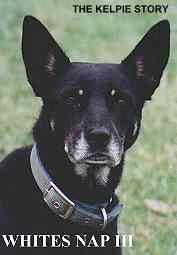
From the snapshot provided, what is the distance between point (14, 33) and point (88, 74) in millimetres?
5409

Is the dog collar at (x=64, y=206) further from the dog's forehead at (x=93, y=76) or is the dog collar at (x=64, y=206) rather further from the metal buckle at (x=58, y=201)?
the dog's forehead at (x=93, y=76)

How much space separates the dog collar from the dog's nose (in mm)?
348

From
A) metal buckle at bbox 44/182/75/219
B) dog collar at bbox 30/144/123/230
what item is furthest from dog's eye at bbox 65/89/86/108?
metal buckle at bbox 44/182/75/219

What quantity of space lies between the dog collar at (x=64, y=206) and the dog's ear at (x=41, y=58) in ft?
1.30

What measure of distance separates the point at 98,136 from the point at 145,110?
13.7 feet

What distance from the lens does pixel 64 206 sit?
16.0 ft

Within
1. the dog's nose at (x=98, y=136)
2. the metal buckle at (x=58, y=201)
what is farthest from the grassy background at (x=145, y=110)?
the dog's nose at (x=98, y=136)

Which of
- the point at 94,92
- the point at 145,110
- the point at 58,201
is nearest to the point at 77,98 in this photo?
the point at 94,92

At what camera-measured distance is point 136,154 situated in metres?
7.93

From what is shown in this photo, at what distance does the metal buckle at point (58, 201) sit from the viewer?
4.85m

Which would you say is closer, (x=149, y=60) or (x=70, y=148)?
(x=70, y=148)

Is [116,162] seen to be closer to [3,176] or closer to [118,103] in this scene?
[118,103]

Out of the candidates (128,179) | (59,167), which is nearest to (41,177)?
(59,167)

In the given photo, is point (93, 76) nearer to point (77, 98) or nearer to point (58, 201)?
point (77, 98)
